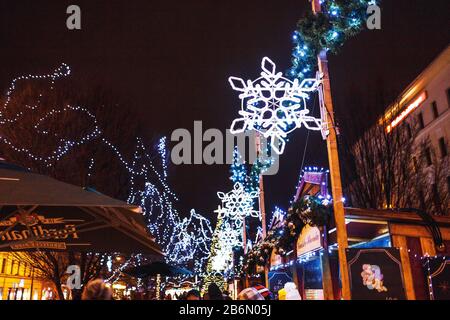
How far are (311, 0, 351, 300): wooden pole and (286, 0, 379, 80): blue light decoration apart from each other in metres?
0.24

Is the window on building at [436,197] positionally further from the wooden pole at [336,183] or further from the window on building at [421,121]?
the wooden pole at [336,183]

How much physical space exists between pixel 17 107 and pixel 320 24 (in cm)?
1286

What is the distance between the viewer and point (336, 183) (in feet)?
24.7

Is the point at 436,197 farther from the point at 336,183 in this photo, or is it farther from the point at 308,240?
the point at 336,183

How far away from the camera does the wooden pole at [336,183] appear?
6680mm

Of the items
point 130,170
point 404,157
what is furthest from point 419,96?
point 130,170

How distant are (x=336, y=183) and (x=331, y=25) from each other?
357 cm

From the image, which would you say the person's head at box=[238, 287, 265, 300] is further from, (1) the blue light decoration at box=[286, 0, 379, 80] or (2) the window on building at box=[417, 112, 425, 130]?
(2) the window on building at box=[417, 112, 425, 130]

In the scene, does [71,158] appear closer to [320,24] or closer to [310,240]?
[310,240]

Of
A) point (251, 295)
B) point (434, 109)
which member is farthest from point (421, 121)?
point (251, 295)

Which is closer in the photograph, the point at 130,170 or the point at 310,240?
the point at 310,240

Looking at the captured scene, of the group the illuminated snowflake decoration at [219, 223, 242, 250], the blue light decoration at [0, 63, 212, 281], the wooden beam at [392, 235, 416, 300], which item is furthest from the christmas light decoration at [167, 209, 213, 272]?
the wooden beam at [392, 235, 416, 300]
